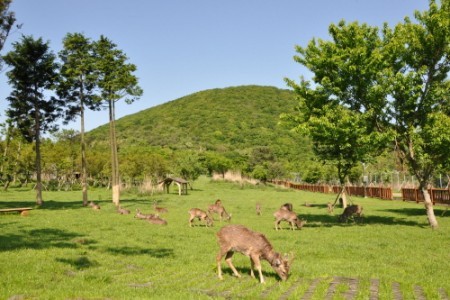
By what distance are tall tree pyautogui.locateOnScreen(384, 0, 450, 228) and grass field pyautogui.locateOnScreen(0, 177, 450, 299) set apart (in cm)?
460

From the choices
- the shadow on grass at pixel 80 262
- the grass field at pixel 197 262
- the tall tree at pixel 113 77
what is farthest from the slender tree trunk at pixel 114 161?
the shadow on grass at pixel 80 262

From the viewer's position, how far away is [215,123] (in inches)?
5906

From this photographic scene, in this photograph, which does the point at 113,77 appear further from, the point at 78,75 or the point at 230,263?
the point at 230,263

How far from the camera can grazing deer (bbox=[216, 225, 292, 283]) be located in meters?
11.1

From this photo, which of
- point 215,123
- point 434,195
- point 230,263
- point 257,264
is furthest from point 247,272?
point 215,123

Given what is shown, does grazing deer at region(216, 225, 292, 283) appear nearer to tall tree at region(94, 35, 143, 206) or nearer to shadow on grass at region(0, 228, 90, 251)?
shadow on grass at region(0, 228, 90, 251)

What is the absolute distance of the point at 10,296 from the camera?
9.06 m

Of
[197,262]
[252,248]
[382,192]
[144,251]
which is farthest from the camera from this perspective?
[382,192]

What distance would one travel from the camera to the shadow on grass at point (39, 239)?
15.9 m

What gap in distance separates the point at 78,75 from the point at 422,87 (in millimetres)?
31315

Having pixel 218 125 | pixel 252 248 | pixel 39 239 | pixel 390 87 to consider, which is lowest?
pixel 39 239

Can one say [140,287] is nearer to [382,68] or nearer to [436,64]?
[382,68]

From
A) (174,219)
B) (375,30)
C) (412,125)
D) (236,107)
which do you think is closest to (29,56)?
(174,219)

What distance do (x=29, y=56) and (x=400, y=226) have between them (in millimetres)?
34486
